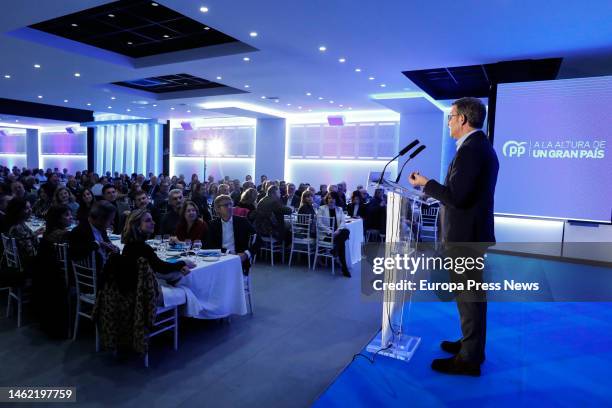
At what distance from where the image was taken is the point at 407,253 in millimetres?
3105

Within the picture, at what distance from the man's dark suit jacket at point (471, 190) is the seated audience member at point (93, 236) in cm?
282

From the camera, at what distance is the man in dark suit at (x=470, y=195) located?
2.57m

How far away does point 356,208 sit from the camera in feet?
27.0

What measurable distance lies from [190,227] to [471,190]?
3204mm

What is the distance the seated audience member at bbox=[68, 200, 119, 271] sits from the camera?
137 inches

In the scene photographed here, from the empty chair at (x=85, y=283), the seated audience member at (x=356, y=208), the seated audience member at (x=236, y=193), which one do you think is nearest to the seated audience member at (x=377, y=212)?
the seated audience member at (x=356, y=208)

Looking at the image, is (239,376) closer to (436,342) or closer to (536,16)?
(436,342)

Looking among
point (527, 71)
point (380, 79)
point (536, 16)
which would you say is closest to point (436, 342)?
point (536, 16)

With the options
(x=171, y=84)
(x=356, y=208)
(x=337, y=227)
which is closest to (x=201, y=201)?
(x=337, y=227)

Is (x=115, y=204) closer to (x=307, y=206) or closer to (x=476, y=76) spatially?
(x=307, y=206)

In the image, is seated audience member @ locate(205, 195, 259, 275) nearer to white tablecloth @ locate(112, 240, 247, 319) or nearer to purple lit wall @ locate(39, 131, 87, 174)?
white tablecloth @ locate(112, 240, 247, 319)

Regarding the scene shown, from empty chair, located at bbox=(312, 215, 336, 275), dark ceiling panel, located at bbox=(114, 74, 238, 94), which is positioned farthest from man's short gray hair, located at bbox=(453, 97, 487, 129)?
dark ceiling panel, located at bbox=(114, 74, 238, 94)

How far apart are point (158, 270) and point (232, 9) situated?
3.36 meters

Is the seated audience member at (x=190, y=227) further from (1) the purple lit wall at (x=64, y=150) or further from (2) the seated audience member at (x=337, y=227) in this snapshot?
(1) the purple lit wall at (x=64, y=150)
